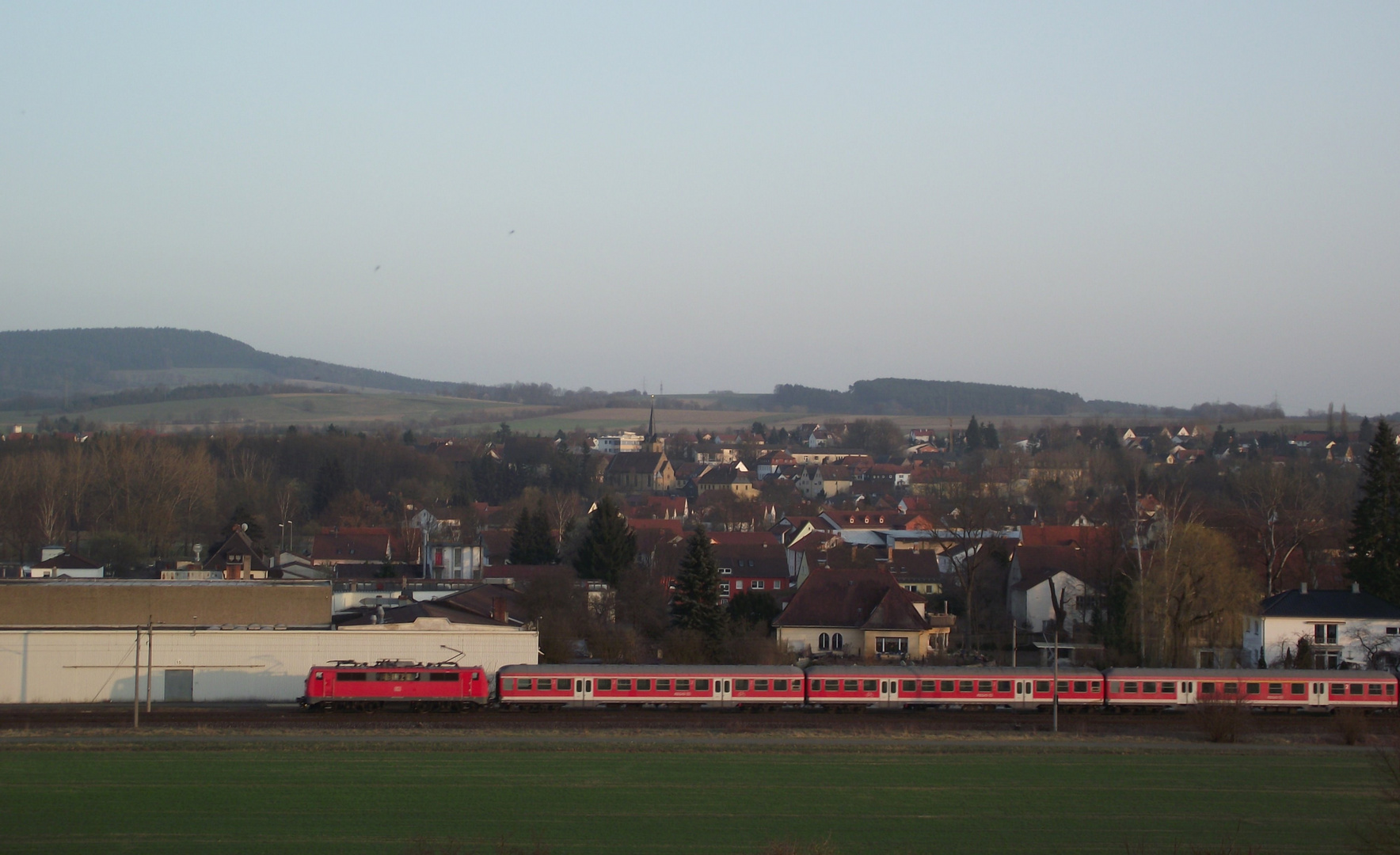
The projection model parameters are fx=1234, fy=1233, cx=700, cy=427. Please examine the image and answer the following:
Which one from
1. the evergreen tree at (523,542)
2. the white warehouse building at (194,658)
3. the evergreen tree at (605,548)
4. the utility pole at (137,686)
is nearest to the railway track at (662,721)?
the utility pole at (137,686)

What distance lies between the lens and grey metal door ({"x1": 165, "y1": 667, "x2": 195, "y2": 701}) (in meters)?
39.9

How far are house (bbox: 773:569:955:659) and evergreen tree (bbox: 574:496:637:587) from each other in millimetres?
13015

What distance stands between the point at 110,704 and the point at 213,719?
6.50 m

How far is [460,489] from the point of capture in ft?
405

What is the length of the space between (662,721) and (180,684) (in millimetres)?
16267

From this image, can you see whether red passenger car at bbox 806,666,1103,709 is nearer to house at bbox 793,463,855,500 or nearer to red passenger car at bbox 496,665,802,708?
red passenger car at bbox 496,665,802,708

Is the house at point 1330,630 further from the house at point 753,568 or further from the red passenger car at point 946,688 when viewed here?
the house at point 753,568

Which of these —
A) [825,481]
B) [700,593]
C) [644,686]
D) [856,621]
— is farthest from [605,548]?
[825,481]

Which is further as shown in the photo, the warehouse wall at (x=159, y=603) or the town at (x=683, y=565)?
the town at (x=683, y=565)

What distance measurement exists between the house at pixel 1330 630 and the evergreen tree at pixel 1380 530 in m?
2.56

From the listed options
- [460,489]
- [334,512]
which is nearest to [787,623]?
[334,512]

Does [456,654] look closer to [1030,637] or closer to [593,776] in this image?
[593,776]

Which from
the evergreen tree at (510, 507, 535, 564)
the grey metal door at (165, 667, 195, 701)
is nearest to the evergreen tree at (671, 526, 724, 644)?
the grey metal door at (165, 667, 195, 701)

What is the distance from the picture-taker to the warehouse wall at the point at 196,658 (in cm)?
3941
